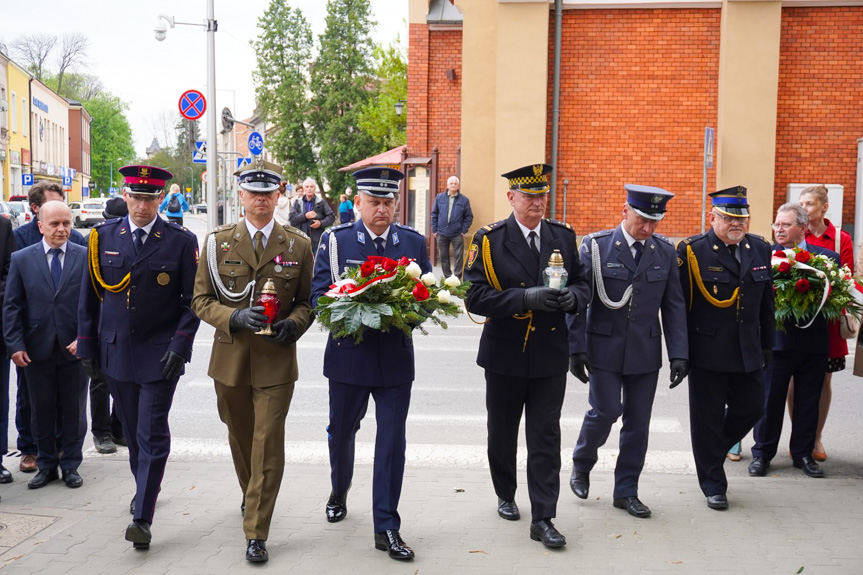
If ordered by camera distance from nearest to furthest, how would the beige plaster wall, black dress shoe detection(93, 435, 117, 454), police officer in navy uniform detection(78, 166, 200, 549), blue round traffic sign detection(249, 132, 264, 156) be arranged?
1. police officer in navy uniform detection(78, 166, 200, 549)
2. black dress shoe detection(93, 435, 117, 454)
3. the beige plaster wall
4. blue round traffic sign detection(249, 132, 264, 156)

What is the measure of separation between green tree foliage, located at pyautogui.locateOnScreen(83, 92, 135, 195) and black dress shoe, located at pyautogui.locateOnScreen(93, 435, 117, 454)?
363 feet

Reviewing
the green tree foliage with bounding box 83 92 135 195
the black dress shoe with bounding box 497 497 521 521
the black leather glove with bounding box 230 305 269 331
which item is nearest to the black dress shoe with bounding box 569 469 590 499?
the black dress shoe with bounding box 497 497 521 521

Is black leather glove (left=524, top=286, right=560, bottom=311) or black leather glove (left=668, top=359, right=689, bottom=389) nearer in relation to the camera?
black leather glove (left=524, top=286, right=560, bottom=311)

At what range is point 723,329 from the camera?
21.0 ft

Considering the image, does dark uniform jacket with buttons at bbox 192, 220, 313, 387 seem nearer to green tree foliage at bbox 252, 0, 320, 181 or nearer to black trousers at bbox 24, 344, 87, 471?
black trousers at bbox 24, 344, 87, 471

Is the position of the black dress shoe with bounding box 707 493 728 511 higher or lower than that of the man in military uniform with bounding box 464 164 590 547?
lower

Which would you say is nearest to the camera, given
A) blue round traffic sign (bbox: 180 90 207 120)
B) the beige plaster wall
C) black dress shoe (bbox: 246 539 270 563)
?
black dress shoe (bbox: 246 539 270 563)

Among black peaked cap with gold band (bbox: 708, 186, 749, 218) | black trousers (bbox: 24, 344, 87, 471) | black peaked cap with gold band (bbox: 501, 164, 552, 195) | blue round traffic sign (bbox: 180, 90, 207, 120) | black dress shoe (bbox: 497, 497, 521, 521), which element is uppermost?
blue round traffic sign (bbox: 180, 90, 207, 120)

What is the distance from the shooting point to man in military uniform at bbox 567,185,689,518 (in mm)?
6203

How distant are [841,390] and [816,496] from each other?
4.07 meters

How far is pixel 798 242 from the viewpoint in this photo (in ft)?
24.6

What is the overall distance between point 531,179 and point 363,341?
54.8 inches

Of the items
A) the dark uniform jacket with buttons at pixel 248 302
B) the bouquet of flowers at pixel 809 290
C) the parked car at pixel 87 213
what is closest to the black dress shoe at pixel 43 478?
the dark uniform jacket with buttons at pixel 248 302

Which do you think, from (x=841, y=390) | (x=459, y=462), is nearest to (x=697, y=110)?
(x=841, y=390)
